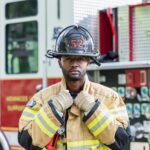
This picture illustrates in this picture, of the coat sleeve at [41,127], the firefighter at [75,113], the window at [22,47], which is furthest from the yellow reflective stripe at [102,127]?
the window at [22,47]

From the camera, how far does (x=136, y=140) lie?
15.1 feet

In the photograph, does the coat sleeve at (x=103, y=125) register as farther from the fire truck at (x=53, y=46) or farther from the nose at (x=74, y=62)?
the fire truck at (x=53, y=46)

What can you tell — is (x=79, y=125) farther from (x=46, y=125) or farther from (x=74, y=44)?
(x=74, y=44)

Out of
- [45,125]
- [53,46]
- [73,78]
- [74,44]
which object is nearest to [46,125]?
[45,125]

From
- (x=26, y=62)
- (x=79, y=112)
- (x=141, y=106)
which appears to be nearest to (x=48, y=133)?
(x=79, y=112)

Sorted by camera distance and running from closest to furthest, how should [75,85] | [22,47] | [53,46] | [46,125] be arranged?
[46,125]
[75,85]
[53,46]
[22,47]

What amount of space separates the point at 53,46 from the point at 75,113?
2.94m

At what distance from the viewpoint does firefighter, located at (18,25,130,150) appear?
7.86ft

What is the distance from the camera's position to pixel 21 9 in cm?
569

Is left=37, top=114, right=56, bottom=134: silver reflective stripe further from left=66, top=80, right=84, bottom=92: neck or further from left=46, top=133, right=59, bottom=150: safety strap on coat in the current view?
Answer: left=66, top=80, right=84, bottom=92: neck

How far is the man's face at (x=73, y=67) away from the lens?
2438 mm

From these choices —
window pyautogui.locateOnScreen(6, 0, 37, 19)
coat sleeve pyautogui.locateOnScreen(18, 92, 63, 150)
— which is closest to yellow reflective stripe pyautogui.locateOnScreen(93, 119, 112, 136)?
coat sleeve pyautogui.locateOnScreen(18, 92, 63, 150)

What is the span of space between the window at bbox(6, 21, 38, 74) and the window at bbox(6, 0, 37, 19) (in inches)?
4.0

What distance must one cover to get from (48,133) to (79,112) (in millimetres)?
178
